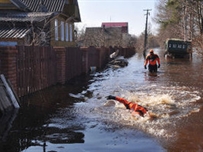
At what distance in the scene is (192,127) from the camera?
6.86 m

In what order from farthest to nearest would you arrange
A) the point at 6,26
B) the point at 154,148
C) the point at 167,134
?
the point at 6,26, the point at 167,134, the point at 154,148

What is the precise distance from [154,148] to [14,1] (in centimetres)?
2286

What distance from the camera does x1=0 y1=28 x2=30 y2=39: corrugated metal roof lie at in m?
21.7

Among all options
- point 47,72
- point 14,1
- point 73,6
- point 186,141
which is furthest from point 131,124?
point 73,6

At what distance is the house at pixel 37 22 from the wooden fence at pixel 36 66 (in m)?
3.11

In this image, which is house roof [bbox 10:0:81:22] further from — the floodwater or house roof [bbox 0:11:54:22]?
the floodwater

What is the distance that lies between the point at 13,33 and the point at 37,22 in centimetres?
177

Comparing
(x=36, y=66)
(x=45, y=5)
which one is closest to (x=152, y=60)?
(x=36, y=66)

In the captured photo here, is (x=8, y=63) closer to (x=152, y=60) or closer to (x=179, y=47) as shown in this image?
(x=152, y=60)

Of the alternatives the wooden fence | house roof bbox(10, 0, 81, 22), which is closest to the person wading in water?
the wooden fence

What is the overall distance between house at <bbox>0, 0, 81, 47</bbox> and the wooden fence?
311 centimetres

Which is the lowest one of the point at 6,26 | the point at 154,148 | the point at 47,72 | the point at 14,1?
the point at 154,148

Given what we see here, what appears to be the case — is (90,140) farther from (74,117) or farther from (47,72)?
(47,72)

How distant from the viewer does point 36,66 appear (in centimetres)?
1087
